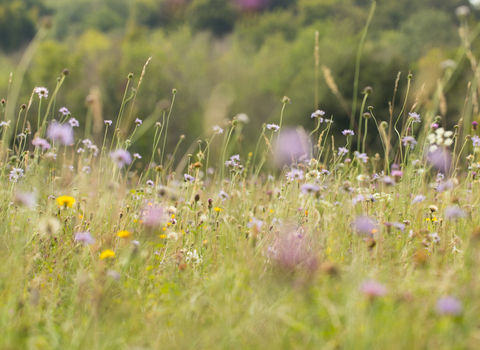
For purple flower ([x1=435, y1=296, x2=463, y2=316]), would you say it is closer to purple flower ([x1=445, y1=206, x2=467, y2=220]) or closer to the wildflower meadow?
the wildflower meadow

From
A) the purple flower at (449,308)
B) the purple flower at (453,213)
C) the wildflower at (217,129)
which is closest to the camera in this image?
the purple flower at (449,308)

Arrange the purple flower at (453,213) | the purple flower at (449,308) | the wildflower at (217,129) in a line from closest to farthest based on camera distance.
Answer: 1. the purple flower at (449,308)
2. the purple flower at (453,213)
3. the wildflower at (217,129)

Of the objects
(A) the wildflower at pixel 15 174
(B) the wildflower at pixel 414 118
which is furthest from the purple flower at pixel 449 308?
(A) the wildflower at pixel 15 174

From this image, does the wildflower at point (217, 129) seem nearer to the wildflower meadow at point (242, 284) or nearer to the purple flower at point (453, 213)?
the wildflower meadow at point (242, 284)

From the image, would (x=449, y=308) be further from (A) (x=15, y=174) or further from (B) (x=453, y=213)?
(A) (x=15, y=174)

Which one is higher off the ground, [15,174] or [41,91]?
[41,91]

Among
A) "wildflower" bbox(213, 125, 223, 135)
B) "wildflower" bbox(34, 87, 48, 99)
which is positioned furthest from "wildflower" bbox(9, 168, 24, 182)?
"wildflower" bbox(213, 125, 223, 135)

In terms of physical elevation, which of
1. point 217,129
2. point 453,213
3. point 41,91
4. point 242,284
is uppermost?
point 41,91

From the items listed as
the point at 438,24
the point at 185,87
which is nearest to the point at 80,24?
the point at 185,87

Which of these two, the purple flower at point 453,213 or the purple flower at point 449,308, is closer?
the purple flower at point 449,308

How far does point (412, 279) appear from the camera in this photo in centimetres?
141

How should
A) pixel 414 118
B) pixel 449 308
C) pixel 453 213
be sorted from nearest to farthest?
1. pixel 449 308
2. pixel 453 213
3. pixel 414 118

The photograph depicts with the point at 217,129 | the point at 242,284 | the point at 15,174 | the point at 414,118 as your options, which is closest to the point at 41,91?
the point at 15,174

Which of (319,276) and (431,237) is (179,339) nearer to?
(319,276)
